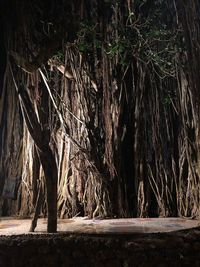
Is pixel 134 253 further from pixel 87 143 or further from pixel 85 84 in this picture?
→ pixel 85 84

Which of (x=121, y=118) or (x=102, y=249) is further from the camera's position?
(x=121, y=118)

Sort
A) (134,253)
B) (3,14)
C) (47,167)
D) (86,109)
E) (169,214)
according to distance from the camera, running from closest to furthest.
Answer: (134,253)
(47,167)
(3,14)
(169,214)
(86,109)

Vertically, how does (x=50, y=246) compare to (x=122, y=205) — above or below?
below

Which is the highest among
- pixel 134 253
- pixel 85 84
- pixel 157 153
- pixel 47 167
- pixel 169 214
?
pixel 85 84

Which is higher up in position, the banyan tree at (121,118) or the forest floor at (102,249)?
the banyan tree at (121,118)

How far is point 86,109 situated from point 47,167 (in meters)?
1.90

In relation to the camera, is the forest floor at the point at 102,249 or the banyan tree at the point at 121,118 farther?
the banyan tree at the point at 121,118

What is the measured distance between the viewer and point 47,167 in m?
2.80

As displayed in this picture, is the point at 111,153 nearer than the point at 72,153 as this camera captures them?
Yes

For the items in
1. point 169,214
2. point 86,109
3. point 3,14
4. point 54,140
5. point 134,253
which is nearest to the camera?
point 134,253

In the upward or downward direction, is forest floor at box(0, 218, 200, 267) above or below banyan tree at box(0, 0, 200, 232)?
below

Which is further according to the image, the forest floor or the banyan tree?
the banyan tree

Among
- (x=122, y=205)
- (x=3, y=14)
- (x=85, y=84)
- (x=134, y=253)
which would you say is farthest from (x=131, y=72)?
(x=134, y=253)

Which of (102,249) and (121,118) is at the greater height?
(121,118)
